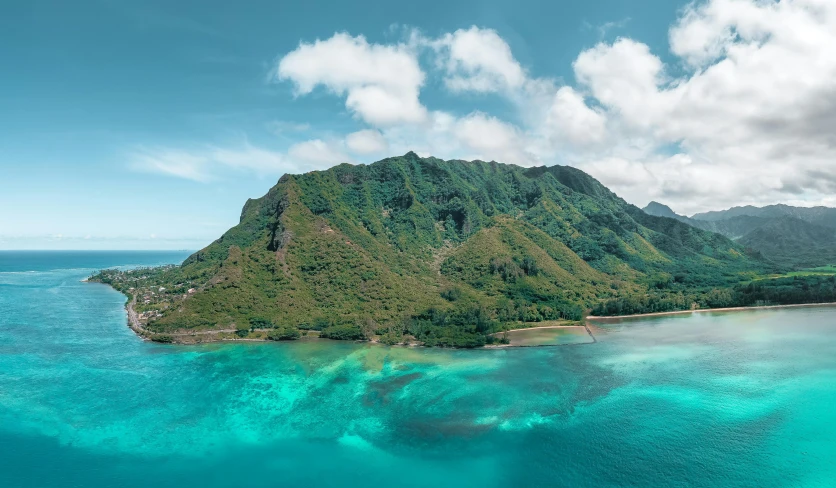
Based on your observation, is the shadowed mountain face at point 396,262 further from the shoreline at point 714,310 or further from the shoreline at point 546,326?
the shoreline at point 714,310

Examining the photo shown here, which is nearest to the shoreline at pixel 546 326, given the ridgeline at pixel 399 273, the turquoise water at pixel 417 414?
the ridgeline at pixel 399 273

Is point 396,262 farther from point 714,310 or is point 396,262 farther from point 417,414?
point 714,310

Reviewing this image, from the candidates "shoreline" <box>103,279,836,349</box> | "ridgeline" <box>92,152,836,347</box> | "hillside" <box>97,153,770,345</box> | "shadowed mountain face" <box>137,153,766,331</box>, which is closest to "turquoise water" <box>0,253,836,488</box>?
"shoreline" <box>103,279,836,349</box>

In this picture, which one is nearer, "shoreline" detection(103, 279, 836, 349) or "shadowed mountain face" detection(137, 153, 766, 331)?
"shoreline" detection(103, 279, 836, 349)

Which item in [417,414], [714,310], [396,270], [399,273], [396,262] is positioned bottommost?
[417,414]

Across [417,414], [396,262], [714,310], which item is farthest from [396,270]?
[714,310]

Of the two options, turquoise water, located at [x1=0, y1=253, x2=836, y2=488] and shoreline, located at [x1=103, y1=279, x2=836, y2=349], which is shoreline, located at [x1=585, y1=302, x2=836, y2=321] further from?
turquoise water, located at [x1=0, y1=253, x2=836, y2=488]

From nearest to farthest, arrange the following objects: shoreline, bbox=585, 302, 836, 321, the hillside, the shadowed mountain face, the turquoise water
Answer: the turquoise water, the hillside, the shadowed mountain face, shoreline, bbox=585, 302, 836, 321
